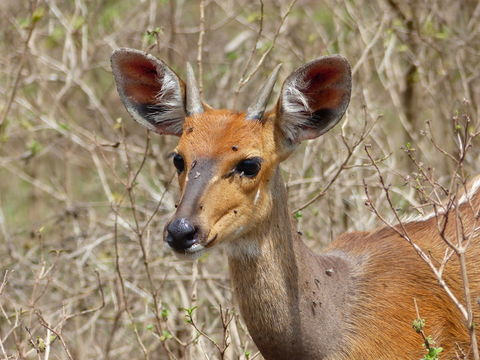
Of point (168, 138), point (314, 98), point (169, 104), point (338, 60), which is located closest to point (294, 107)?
point (314, 98)

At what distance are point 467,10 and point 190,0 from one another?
3.42m

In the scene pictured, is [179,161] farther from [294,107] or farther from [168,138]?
[168,138]

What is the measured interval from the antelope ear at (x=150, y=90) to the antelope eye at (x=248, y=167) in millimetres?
688

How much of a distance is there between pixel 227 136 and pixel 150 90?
31.4 inches

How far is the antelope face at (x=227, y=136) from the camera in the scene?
15.2 feet

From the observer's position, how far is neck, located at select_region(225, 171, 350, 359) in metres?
4.93

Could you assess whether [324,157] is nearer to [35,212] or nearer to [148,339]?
[148,339]

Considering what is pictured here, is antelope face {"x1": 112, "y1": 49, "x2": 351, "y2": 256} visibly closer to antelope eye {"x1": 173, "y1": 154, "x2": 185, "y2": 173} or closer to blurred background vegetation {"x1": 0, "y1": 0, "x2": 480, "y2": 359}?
antelope eye {"x1": 173, "y1": 154, "x2": 185, "y2": 173}

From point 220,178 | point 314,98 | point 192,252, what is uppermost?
point 314,98

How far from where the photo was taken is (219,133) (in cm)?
496

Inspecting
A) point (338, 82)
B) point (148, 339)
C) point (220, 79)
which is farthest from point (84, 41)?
point (338, 82)

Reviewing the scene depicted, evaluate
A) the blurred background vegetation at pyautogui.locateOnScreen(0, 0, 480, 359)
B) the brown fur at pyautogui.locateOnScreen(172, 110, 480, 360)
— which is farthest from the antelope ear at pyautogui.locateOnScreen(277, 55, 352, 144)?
the blurred background vegetation at pyautogui.locateOnScreen(0, 0, 480, 359)

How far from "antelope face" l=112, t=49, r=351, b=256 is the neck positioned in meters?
0.11

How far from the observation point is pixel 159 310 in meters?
6.39
